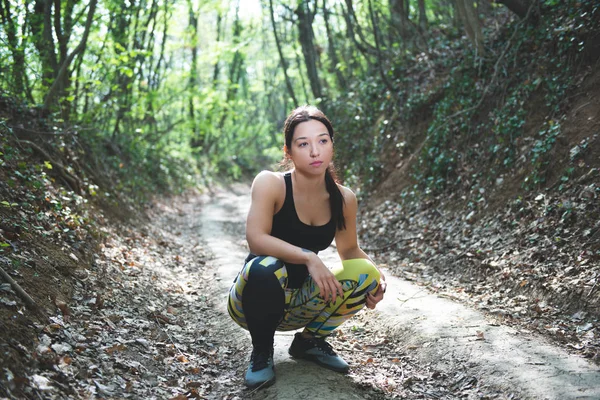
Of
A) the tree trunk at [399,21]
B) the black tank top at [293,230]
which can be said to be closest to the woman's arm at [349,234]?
the black tank top at [293,230]

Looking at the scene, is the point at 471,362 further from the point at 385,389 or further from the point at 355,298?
the point at 355,298

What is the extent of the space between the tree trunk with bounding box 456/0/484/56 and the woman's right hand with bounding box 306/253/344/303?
7126 millimetres

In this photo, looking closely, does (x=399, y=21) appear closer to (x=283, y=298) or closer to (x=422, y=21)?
(x=422, y=21)

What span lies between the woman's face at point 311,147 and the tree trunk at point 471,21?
21.4ft

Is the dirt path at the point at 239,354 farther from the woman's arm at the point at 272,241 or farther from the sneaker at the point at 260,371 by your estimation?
the woman's arm at the point at 272,241

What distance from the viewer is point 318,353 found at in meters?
3.33

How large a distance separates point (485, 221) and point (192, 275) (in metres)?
3.97

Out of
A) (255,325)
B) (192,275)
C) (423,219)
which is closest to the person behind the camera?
(255,325)

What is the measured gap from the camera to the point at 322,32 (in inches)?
917

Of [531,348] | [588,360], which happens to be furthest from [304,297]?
[588,360]

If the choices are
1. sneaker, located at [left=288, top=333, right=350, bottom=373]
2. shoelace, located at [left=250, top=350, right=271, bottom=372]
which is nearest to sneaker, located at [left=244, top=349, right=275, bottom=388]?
shoelace, located at [left=250, top=350, right=271, bottom=372]

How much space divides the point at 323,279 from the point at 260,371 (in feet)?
2.43

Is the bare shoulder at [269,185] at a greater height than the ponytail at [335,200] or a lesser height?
greater

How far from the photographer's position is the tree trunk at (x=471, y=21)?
8.41m
